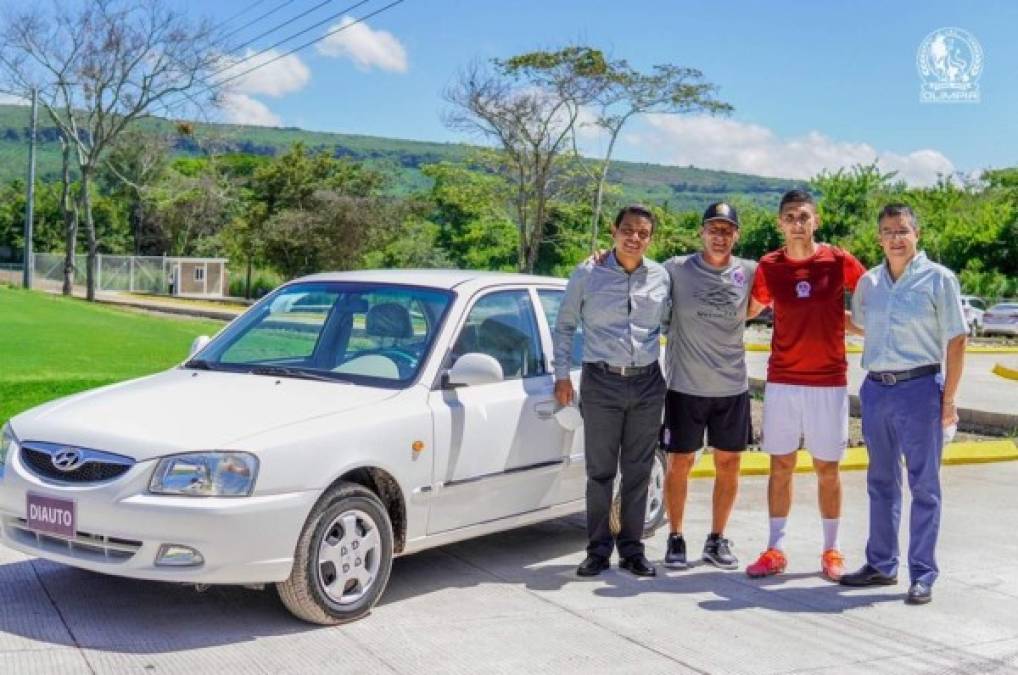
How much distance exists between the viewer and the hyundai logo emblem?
5105 millimetres

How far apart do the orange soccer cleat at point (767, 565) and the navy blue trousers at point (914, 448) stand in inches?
26.6

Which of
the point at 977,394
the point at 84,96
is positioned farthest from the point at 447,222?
the point at 977,394

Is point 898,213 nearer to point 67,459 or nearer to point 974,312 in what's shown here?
point 67,459

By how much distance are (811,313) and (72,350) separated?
15.4 m

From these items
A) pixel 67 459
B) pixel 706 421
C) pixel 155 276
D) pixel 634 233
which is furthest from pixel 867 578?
pixel 155 276

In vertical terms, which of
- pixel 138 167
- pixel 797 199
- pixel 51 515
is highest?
pixel 138 167

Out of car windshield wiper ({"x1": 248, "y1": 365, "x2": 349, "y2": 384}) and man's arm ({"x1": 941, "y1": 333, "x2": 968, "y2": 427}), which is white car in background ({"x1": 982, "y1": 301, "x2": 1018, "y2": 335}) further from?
car windshield wiper ({"x1": 248, "y1": 365, "x2": 349, "y2": 384})

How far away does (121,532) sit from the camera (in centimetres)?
493

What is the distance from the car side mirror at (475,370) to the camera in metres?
5.84

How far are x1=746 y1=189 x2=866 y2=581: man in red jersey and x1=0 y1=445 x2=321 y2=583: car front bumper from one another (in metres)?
2.82

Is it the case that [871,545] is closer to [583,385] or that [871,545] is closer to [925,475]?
[925,475]

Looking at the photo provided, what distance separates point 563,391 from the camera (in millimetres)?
6430

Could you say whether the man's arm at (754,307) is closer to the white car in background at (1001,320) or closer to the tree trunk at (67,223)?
the white car in background at (1001,320)

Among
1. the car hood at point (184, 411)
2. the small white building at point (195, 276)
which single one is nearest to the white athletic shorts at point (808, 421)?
the car hood at point (184, 411)
